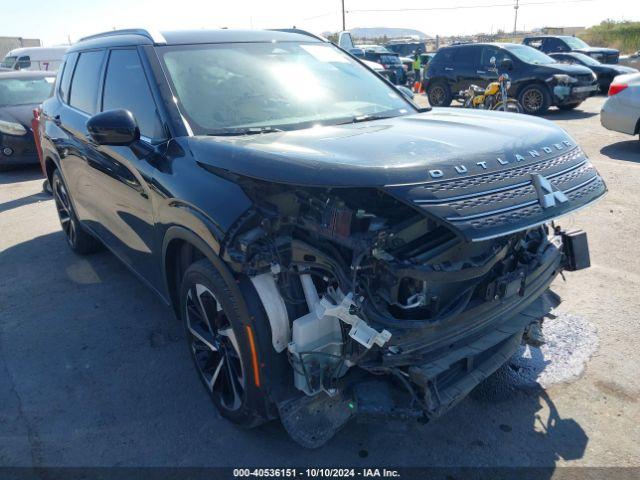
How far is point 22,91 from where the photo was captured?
1054 cm

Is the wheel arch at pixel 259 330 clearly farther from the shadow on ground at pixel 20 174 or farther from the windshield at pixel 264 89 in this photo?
the shadow on ground at pixel 20 174

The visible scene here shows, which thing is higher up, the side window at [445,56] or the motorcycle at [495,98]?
the side window at [445,56]

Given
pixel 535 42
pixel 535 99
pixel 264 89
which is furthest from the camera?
pixel 535 42

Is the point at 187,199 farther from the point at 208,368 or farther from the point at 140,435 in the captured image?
the point at 140,435

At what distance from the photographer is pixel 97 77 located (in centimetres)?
414

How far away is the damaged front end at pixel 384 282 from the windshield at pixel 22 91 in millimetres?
9756

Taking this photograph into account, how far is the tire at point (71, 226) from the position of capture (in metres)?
5.28

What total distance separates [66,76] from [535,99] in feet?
38.2

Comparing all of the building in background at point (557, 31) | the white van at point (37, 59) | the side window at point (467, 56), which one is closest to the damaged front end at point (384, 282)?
the side window at point (467, 56)

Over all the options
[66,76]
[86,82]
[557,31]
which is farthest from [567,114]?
[557,31]

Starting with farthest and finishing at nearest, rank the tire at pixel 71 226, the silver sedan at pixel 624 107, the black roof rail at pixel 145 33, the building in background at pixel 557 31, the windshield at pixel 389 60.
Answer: the building in background at pixel 557 31 < the windshield at pixel 389 60 < the silver sedan at pixel 624 107 < the tire at pixel 71 226 < the black roof rail at pixel 145 33

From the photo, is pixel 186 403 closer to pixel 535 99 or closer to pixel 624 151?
pixel 624 151

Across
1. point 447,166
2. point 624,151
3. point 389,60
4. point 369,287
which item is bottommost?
point 624,151

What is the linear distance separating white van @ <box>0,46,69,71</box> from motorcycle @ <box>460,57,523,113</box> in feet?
44.7
